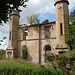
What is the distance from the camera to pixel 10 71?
8.59 m

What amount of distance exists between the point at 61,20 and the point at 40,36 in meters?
5.12

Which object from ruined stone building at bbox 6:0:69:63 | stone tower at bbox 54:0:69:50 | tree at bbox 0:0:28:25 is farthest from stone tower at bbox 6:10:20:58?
tree at bbox 0:0:28:25

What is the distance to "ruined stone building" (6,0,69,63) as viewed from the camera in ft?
48.6

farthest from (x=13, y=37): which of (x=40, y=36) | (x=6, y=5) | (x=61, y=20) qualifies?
(x=6, y=5)

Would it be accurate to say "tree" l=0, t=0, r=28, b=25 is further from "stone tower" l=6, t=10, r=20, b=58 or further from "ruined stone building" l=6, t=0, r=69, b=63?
"stone tower" l=6, t=10, r=20, b=58

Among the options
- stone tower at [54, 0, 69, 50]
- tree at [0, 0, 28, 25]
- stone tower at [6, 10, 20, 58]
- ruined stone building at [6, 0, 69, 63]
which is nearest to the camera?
tree at [0, 0, 28, 25]

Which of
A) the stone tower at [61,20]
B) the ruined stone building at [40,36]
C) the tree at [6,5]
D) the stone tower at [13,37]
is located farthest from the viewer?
the stone tower at [13,37]

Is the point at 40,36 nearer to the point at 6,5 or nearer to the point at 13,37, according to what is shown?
the point at 13,37

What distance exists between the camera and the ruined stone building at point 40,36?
14805 millimetres

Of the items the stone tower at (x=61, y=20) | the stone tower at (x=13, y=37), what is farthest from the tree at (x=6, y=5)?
the stone tower at (x=13, y=37)

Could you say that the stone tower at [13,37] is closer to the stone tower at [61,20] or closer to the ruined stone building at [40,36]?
the ruined stone building at [40,36]

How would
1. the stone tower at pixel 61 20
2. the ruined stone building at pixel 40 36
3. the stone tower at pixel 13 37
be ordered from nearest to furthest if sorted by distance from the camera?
the stone tower at pixel 61 20 < the ruined stone building at pixel 40 36 < the stone tower at pixel 13 37

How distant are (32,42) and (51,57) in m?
11.8

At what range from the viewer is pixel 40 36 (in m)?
18.2
